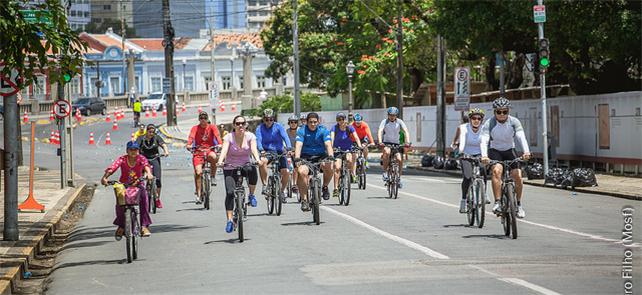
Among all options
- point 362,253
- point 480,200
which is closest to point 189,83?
point 480,200

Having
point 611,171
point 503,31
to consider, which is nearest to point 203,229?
point 611,171

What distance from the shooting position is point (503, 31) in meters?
39.8

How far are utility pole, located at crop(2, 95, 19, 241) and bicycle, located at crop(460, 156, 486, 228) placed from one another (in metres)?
6.91

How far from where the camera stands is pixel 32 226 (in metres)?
21.7

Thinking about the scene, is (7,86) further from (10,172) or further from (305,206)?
(305,206)

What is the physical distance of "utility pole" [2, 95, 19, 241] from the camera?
738 inches

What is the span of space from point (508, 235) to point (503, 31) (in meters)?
23.5

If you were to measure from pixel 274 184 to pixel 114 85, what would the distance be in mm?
102100

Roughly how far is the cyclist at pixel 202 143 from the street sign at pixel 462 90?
16.5 meters

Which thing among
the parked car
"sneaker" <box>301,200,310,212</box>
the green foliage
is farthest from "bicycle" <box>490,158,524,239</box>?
the parked car

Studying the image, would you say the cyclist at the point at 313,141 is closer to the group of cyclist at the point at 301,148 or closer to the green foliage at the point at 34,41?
the group of cyclist at the point at 301,148

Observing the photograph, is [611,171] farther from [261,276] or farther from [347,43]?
[347,43]

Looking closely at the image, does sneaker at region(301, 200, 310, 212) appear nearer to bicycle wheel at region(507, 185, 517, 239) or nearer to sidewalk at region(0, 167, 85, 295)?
sidewalk at region(0, 167, 85, 295)

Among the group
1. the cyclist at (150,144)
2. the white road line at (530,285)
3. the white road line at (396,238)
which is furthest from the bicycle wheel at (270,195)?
the white road line at (530,285)
